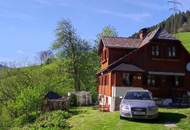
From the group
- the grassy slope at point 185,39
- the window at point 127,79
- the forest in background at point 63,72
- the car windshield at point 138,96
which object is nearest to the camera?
the car windshield at point 138,96

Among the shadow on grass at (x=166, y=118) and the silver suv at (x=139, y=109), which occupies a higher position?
the silver suv at (x=139, y=109)

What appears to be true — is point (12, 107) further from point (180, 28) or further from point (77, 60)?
point (180, 28)

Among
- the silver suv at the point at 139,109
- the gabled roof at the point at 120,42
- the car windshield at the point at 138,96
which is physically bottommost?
the silver suv at the point at 139,109

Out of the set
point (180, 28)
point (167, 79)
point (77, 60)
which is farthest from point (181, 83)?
point (180, 28)

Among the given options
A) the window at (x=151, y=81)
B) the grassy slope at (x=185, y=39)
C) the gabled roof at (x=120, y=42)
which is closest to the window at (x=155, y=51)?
the window at (x=151, y=81)

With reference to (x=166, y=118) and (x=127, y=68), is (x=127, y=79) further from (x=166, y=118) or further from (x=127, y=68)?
(x=166, y=118)

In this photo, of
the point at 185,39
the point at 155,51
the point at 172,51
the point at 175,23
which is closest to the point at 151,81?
the point at 155,51

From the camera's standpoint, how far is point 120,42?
46.4 metres

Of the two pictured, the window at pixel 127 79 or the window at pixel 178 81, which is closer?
the window at pixel 127 79

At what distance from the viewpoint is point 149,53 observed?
142ft

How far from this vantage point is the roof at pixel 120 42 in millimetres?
45312

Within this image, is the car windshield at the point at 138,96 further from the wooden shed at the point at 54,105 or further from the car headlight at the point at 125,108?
the wooden shed at the point at 54,105

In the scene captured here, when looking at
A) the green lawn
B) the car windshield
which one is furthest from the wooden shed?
the car windshield

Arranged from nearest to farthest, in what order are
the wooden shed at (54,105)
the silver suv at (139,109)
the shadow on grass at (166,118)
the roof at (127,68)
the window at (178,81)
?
the silver suv at (139,109) < the shadow on grass at (166,118) < the roof at (127,68) < the window at (178,81) < the wooden shed at (54,105)
